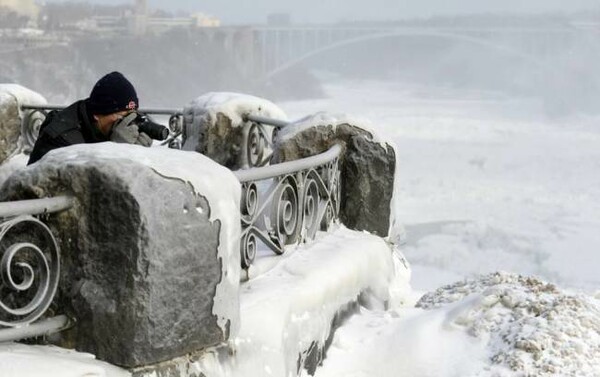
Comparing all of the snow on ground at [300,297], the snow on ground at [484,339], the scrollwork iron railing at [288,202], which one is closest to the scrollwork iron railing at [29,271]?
the snow on ground at [300,297]

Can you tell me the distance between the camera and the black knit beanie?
3.49 metres

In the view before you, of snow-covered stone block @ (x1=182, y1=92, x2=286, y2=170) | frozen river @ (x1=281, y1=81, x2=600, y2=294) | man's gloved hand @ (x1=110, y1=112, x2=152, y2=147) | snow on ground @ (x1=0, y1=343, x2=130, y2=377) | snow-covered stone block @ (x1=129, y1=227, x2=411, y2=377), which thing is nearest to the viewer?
snow on ground @ (x1=0, y1=343, x2=130, y2=377)

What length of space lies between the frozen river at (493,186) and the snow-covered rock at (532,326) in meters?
40.3

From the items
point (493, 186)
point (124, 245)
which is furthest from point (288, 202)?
point (493, 186)

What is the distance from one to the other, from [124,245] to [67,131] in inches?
44.6

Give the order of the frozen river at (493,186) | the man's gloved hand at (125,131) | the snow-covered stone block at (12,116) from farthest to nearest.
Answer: the frozen river at (493,186) < the snow-covered stone block at (12,116) < the man's gloved hand at (125,131)

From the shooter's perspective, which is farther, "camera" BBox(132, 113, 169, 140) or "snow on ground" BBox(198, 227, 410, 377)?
"camera" BBox(132, 113, 169, 140)

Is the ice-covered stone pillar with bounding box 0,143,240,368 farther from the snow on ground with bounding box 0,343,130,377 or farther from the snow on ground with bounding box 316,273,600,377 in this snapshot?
the snow on ground with bounding box 316,273,600,377

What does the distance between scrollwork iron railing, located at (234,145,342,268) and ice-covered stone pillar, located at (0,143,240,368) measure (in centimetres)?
63

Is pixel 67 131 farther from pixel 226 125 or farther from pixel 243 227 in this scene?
pixel 226 125

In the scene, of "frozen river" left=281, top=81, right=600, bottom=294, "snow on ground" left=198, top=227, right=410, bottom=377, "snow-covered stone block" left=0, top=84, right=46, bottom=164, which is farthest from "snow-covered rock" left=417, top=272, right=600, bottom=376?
"frozen river" left=281, top=81, right=600, bottom=294

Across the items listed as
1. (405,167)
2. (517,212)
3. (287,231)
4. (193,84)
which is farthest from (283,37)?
(287,231)

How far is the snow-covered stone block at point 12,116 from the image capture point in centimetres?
790

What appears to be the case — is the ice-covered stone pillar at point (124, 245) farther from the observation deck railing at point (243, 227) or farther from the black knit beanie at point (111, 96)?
the black knit beanie at point (111, 96)
